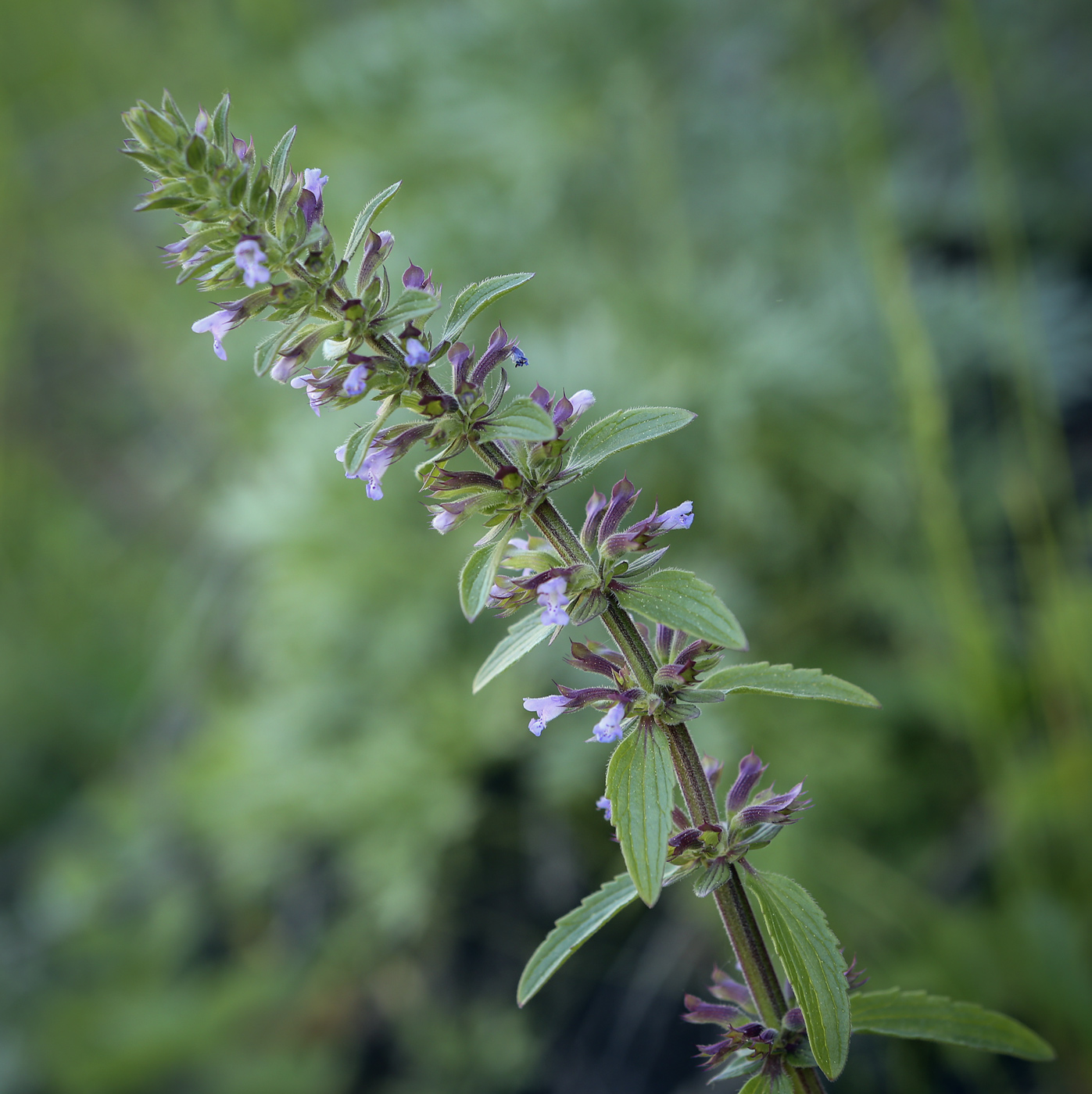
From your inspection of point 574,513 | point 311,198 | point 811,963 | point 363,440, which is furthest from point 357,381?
point 574,513

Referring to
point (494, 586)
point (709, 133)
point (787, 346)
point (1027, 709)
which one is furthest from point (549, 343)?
point (494, 586)

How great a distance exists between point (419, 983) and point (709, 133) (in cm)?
306

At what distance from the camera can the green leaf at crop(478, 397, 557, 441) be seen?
25.0 inches

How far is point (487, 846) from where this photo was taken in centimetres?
254

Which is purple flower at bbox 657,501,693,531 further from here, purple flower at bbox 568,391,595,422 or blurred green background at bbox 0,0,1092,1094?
blurred green background at bbox 0,0,1092,1094

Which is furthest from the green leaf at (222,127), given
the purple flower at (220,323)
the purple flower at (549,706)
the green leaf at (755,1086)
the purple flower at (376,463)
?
the green leaf at (755,1086)

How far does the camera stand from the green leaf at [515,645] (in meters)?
0.67

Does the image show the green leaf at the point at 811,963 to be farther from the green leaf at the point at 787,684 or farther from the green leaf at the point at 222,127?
the green leaf at the point at 222,127

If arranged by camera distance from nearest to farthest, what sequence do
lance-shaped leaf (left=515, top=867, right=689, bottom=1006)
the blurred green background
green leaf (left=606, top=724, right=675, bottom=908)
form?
1. green leaf (left=606, top=724, right=675, bottom=908)
2. lance-shaped leaf (left=515, top=867, right=689, bottom=1006)
3. the blurred green background

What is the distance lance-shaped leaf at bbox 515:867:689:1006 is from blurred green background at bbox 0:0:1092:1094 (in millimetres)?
1157

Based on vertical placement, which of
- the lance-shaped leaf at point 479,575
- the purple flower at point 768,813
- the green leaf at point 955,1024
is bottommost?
the green leaf at point 955,1024

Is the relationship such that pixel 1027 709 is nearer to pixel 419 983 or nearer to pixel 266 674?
pixel 419 983

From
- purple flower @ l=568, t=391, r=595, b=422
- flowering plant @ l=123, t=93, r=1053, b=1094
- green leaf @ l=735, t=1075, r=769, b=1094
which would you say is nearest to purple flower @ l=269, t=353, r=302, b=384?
flowering plant @ l=123, t=93, r=1053, b=1094

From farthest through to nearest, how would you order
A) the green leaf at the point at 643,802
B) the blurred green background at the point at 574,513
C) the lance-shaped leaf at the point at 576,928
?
the blurred green background at the point at 574,513 < the lance-shaped leaf at the point at 576,928 < the green leaf at the point at 643,802
